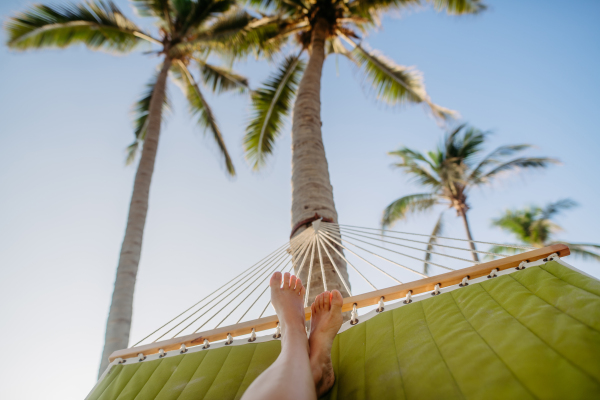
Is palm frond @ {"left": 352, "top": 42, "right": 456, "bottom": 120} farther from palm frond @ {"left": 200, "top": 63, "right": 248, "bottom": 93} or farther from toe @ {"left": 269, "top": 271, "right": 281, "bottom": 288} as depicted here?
toe @ {"left": 269, "top": 271, "right": 281, "bottom": 288}

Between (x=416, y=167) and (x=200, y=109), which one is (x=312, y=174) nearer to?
(x=200, y=109)

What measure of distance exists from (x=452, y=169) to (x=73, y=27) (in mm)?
6615

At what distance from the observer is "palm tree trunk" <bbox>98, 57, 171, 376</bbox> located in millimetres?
2279

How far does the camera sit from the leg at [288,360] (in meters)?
0.52

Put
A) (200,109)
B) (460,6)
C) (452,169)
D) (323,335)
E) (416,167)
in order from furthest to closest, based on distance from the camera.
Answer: (416,167), (452,169), (200,109), (460,6), (323,335)

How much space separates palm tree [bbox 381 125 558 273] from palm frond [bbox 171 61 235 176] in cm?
383

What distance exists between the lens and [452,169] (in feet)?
20.8

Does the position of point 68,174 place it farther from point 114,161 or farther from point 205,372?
point 205,372

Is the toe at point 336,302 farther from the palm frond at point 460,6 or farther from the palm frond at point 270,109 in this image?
the palm frond at point 460,6

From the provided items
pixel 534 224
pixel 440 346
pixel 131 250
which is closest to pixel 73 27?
pixel 131 250

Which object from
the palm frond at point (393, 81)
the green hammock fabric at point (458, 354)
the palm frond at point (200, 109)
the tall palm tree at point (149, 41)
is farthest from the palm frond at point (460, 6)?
the green hammock fabric at point (458, 354)

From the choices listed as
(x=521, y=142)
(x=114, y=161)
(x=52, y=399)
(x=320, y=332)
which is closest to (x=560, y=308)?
(x=320, y=332)

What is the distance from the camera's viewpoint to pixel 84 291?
334 centimetres

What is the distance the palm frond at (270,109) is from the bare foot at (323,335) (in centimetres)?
317
